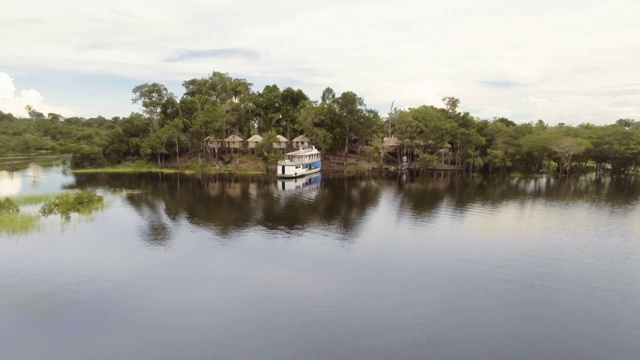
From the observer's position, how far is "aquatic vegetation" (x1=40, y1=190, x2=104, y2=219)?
153 ft

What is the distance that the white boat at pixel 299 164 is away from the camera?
264 ft

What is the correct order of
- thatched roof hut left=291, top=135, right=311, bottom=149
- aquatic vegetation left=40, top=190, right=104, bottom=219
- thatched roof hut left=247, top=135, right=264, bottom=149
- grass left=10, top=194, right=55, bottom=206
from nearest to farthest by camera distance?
aquatic vegetation left=40, top=190, right=104, bottom=219 → grass left=10, top=194, right=55, bottom=206 → thatched roof hut left=247, top=135, right=264, bottom=149 → thatched roof hut left=291, top=135, right=311, bottom=149

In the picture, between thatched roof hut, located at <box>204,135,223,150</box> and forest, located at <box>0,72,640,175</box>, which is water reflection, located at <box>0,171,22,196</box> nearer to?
forest, located at <box>0,72,640,175</box>

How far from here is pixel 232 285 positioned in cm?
2828

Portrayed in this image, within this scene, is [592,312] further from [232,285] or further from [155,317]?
[155,317]

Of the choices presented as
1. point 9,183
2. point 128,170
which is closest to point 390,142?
point 128,170

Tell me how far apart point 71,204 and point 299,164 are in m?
42.5

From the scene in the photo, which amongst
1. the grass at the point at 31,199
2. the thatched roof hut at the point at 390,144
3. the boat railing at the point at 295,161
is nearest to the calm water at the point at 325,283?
the grass at the point at 31,199

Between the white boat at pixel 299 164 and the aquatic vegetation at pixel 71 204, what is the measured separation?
34.6 m

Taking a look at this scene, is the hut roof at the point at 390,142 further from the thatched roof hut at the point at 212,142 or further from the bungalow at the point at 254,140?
the thatched roof hut at the point at 212,142

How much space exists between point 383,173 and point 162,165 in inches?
2018

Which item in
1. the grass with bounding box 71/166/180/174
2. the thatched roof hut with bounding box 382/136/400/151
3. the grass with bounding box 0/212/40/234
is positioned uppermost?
the thatched roof hut with bounding box 382/136/400/151

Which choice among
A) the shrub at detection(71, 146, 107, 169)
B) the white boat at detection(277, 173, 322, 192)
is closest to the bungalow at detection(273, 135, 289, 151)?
the white boat at detection(277, 173, 322, 192)

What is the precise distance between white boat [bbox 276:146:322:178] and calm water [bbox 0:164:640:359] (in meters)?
26.8
